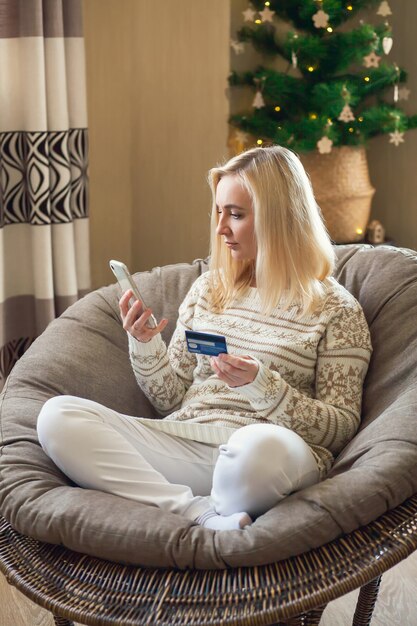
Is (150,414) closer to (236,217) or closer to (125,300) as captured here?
(125,300)

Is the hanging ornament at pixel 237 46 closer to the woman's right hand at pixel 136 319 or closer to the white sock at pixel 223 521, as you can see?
the woman's right hand at pixel 136 319

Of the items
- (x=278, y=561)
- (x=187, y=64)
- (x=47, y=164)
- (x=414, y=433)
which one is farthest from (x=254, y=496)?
(x=187, y=64)

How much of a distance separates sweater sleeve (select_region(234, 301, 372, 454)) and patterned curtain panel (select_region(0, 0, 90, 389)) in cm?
131

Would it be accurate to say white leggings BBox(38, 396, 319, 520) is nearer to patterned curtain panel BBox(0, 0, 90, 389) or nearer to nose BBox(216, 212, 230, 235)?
nose BBox(216, 212, 230, 235)

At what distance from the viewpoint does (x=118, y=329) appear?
229 cm

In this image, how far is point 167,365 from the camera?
6.70 ft

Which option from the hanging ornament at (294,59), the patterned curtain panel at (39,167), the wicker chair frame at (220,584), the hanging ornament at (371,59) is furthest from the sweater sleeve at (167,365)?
the hanging ornament at (371,59)

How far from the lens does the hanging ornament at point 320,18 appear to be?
2.98 metres

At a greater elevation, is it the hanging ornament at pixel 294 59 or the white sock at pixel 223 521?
the hanging ornament at pixel 294 59

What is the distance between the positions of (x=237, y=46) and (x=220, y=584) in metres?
2.17

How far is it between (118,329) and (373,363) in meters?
0.66

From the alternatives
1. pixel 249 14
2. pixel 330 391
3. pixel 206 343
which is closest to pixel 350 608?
pixel 330 391

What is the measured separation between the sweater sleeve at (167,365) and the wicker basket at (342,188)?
122 cm

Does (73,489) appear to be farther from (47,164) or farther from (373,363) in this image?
(47,164)
